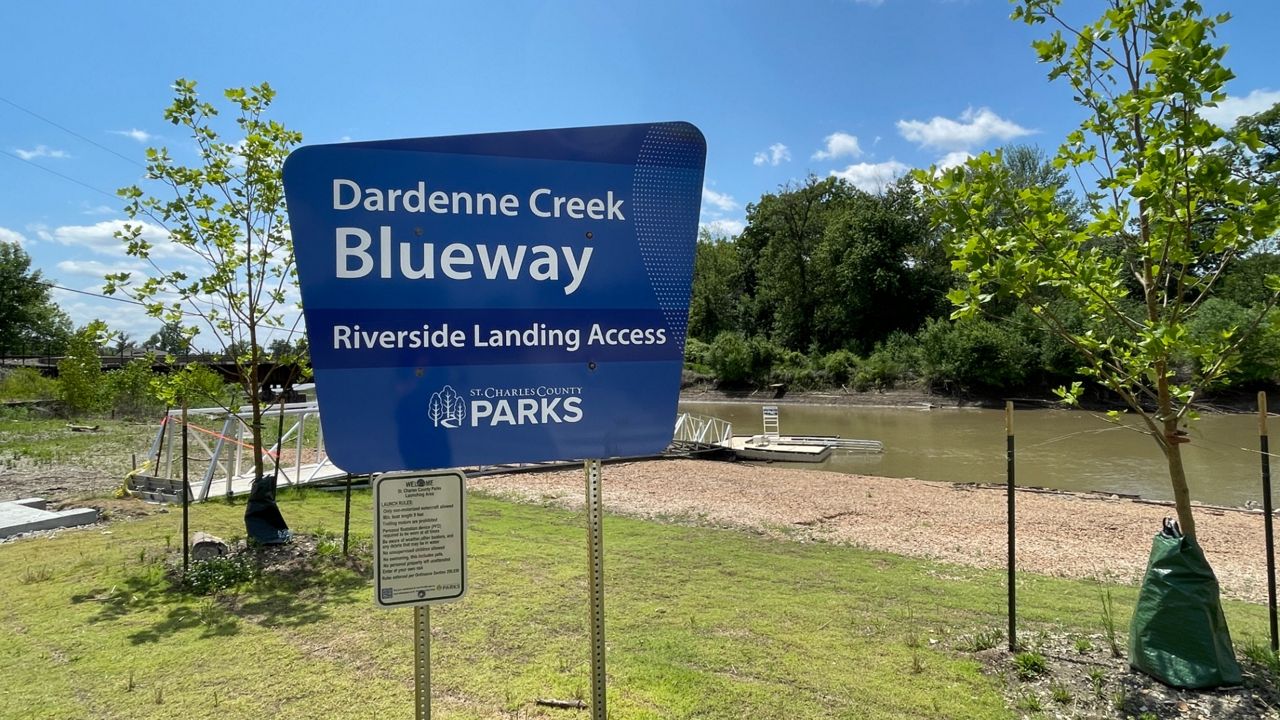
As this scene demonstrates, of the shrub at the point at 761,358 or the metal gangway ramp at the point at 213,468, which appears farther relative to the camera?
the shrub at the point at 761,358

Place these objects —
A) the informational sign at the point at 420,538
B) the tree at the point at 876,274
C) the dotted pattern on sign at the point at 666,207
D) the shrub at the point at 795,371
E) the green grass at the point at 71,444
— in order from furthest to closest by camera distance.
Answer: the tree at the point at 876,274
the shrub at the point at 795,371
the green grass at the point at 71,444
the dotted pattern on sign at the point at 666,207
the informational sign at the point at 420,538

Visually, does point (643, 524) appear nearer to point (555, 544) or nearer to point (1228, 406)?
point (555, 544)

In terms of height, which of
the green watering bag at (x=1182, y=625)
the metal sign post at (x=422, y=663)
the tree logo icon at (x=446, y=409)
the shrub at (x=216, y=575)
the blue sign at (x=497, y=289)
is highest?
the blue sign at (x=497, y=289)

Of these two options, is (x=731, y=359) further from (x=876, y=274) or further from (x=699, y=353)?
(x=876, y=274)

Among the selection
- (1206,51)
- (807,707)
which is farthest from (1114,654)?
(1206,51)

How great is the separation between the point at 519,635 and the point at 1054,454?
Result: 2223 cm

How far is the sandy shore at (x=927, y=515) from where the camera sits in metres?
7.90

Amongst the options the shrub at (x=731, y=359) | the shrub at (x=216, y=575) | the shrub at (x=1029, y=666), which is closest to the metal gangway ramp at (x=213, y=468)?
the shrub at (x=216, y=575)

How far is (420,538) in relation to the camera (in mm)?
1906

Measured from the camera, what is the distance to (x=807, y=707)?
318 centimetres

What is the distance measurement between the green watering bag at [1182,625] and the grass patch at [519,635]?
0.88 m

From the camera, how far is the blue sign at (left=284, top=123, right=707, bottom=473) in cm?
191

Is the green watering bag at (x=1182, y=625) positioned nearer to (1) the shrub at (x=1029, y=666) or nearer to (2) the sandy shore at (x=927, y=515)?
(1) the shrub at (x=1029, y=666)

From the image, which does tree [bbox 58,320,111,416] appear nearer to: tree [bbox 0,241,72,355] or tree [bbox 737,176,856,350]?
tree [bbox 0,241,72,355]
